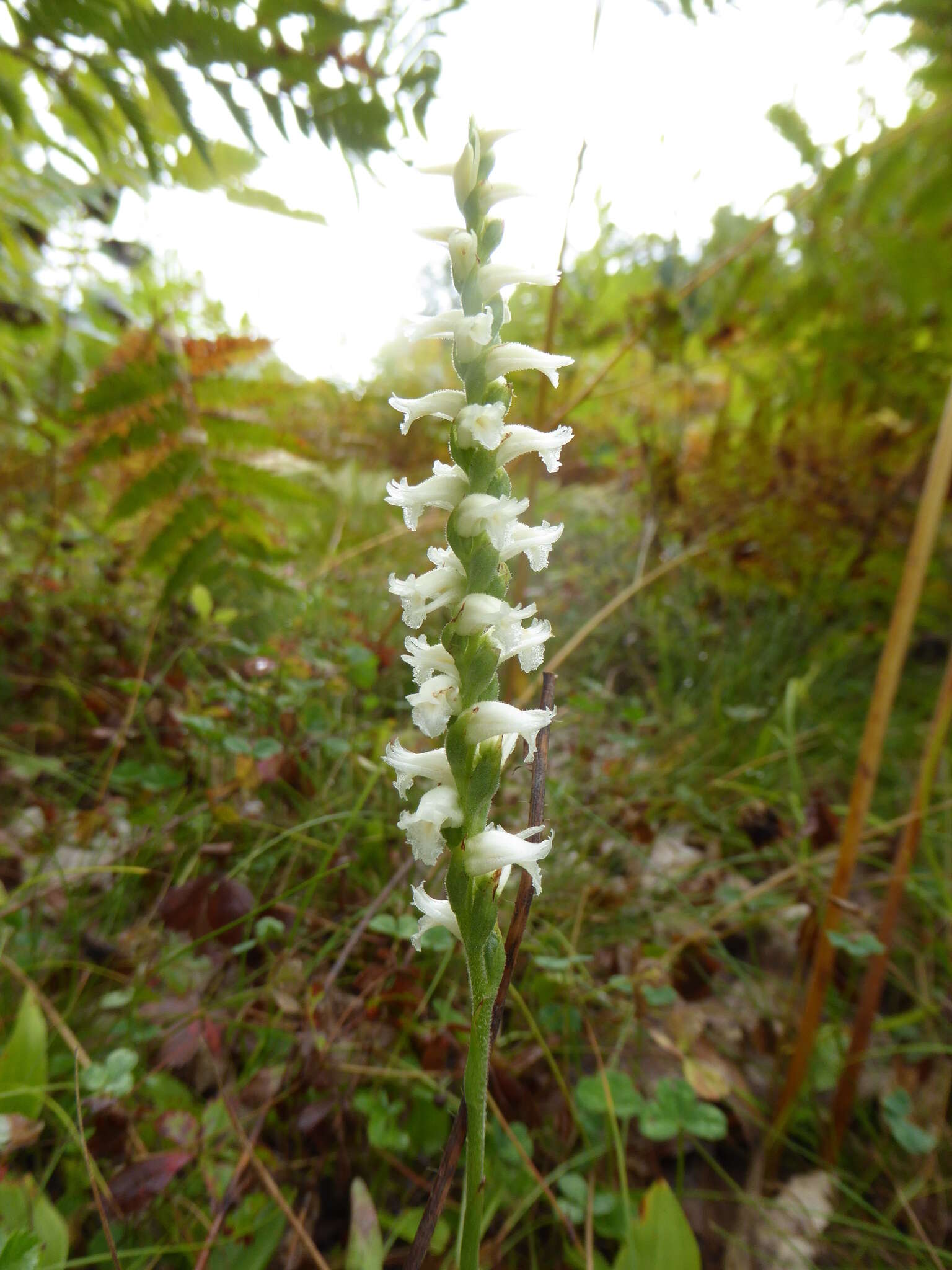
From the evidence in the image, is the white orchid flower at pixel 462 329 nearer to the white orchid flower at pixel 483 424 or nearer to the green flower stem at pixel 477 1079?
the white orchid flower at pixel 483 424

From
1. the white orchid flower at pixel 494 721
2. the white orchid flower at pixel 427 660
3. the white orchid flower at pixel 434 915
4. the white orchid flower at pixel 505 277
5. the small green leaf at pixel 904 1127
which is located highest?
the white orchid flower at pixel 505 277

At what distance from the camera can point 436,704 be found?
663 mm

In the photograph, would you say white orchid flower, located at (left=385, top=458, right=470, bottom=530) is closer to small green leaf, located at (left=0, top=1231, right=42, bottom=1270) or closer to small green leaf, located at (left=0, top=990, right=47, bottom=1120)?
small green leaf, located at (left=0, top=1231, right=42, bottom=1270)

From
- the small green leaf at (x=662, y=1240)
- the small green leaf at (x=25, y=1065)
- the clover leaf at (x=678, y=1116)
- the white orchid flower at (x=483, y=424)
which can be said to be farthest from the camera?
the clover leaf at (x=678, y=1116)

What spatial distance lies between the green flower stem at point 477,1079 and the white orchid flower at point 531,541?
1.10 feet

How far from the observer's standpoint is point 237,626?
2.37 m

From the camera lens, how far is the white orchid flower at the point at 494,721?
644 millimetres

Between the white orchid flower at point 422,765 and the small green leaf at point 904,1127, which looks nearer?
the white orchid flower at point 422,765

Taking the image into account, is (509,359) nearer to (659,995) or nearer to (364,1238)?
(364,1238)

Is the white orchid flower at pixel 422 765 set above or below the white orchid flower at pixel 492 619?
below

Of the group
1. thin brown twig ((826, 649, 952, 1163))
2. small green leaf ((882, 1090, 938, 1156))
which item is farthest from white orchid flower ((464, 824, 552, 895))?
small green leaf ((882, 1090, 938, 1156))

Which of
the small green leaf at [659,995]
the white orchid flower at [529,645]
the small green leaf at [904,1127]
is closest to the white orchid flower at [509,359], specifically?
the white orchid flower at [529,645]

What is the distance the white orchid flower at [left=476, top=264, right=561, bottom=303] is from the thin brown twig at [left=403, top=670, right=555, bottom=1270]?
371 mm

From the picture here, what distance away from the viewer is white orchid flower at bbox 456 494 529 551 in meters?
0.65
